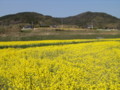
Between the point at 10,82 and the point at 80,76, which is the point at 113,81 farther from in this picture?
the point at 10,82

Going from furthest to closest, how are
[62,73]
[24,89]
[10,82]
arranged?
[62,73]
[10,82]
[24,89]

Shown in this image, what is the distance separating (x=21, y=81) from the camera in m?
6.84

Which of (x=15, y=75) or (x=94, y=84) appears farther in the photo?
(x=15, y=75)

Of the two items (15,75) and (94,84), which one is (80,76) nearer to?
(94,84)

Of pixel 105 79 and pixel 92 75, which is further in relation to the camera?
pixel 92 75

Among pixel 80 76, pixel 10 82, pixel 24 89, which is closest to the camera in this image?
pixel 24 89

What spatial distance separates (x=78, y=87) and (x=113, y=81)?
134 centimetres

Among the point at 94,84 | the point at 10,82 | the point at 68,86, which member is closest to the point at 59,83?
the point at 68,86

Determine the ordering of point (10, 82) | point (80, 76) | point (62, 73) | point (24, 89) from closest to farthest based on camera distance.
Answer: point (24, 89) < point (10, 82) < point (80, 76) < point (62, 73)

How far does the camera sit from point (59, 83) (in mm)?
6520

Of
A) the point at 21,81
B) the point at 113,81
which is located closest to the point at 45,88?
the point at 21,81

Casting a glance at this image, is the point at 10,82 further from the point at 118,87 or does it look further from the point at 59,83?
the point at 118,87

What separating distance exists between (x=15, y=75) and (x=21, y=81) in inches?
38.5

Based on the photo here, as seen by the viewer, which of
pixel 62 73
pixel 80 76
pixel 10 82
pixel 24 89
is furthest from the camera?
pixel 62 73
